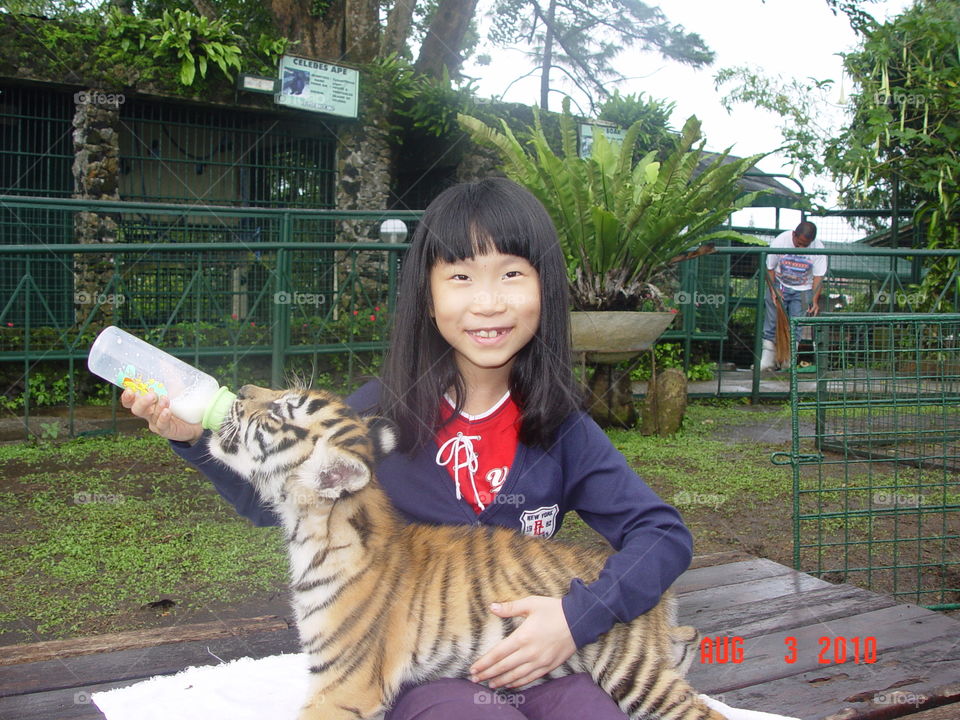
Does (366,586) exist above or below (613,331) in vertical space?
below

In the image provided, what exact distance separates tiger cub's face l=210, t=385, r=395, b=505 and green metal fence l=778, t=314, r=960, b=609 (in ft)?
7.30

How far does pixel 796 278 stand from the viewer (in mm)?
9828

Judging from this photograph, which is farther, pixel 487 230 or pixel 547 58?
pixel 547 58

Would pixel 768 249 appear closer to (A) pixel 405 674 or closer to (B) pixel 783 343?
(B) pixel 783 343

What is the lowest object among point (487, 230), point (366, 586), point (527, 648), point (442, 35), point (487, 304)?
point (527, 648)

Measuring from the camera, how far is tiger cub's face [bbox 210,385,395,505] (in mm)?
1854

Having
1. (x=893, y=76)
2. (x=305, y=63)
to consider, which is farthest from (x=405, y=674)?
(x=893, y=76)

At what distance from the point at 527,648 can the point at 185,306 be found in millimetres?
6063

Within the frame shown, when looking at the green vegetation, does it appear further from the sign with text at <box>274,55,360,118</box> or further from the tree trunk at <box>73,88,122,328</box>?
the tree trunk at <box>73,88,122,328</box>

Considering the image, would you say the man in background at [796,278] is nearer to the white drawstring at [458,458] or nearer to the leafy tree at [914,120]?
the leafy tree at [914,120]

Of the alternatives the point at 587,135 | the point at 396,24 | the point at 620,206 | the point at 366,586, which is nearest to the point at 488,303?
the point at 366,586

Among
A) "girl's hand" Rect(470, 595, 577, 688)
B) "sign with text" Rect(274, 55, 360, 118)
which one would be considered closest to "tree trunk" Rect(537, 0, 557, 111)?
"sign with text" Rect(274, 55, 360, 118)
